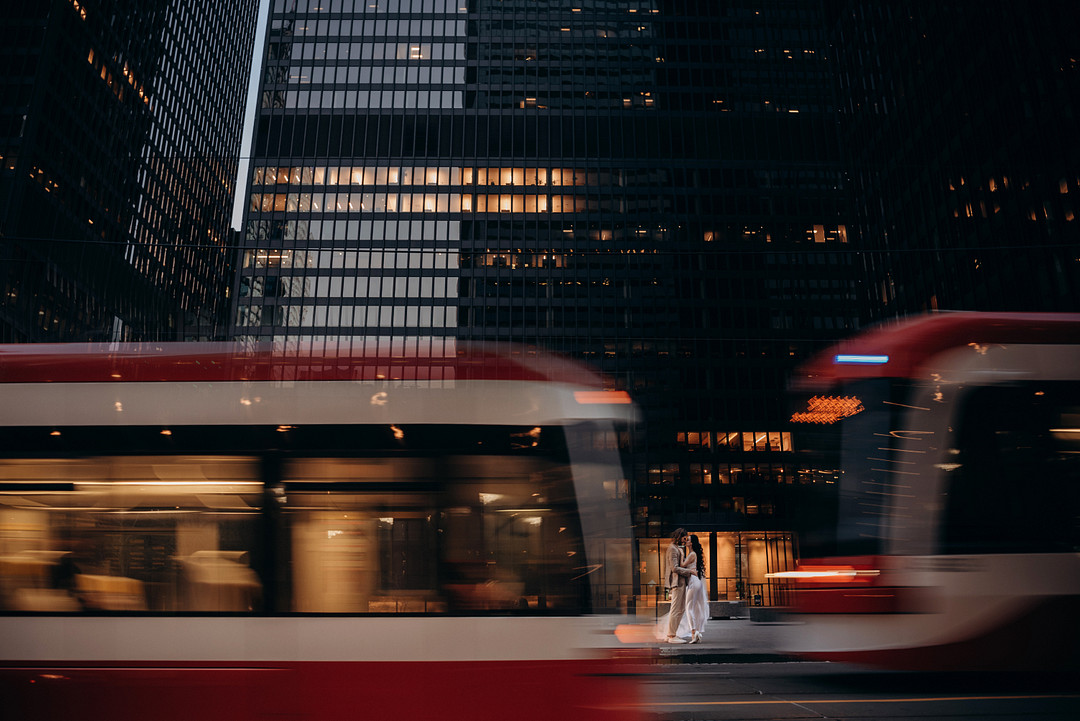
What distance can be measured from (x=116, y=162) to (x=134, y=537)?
8457cm

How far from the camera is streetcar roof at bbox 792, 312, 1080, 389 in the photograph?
681 centimetres

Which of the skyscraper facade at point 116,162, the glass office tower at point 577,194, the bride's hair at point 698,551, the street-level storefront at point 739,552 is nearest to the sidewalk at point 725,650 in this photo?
the bride's hair at point 698,551

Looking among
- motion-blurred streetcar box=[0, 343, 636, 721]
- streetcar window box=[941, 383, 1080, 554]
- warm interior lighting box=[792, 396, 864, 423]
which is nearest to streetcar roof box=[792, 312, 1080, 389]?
warm interior lighting box=[792, 396, 864, 423]

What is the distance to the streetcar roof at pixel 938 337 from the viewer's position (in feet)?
22.3

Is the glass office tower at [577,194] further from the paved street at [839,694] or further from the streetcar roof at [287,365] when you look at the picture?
the streetcar roof at [287,365]

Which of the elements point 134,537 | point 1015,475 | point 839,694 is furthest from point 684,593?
point 134,537

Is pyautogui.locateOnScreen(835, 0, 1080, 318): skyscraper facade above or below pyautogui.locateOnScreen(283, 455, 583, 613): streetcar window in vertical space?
above

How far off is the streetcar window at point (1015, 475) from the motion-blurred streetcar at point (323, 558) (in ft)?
12.1

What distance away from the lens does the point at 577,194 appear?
6856 cm

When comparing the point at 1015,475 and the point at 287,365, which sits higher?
the point at 287,365

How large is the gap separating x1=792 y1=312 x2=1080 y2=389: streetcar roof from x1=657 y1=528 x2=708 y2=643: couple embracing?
15.8 feet

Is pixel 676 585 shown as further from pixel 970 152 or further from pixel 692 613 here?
pixel 970 152

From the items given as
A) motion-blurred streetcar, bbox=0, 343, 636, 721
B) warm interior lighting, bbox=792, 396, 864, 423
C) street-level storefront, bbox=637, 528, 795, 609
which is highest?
warm interior lighting, bbox=792, 396, 864, 423

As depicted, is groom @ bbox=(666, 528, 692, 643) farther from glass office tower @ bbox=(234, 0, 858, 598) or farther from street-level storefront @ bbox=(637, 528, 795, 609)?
glass office tower @ bbox=(234, 0, 858, 598)
